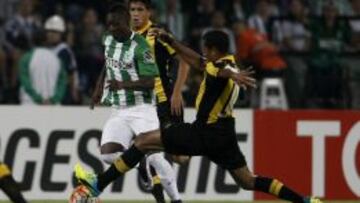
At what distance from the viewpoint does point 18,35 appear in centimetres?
2114

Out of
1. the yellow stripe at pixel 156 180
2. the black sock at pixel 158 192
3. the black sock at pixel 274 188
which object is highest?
the black sock at pixel 274 188

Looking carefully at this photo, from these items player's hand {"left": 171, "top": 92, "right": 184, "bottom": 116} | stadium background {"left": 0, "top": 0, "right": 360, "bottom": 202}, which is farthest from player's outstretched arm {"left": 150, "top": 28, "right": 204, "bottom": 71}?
stadium background {"left": 0, "top": 0, "right": 360, "bottom": 202}

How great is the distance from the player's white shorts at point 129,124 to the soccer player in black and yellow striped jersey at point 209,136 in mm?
773

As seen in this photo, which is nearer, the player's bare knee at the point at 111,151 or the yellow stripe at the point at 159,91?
the player's bare knee at the point at 111,151

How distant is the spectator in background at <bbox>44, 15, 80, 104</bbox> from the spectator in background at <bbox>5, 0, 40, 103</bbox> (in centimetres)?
75

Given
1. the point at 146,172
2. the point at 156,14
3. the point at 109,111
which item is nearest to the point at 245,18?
the point at 156,14

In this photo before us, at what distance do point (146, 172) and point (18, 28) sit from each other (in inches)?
250

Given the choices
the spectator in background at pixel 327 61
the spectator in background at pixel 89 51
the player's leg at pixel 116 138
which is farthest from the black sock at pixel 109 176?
the spectator in background at pixel 327 61

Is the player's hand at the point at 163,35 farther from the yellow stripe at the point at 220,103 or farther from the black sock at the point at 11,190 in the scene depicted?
the black sock at the point at 11,190

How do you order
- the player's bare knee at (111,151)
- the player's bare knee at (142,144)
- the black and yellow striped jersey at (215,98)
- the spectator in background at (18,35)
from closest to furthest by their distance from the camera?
1. the black and yellow striped jersey at (215,98)
2. the player's bare knee at (142,144)
3. the player's bare knee at (111,151)
4. the spectator in background at (18,35)

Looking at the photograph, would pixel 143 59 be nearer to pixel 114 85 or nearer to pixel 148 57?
pixel 148 57

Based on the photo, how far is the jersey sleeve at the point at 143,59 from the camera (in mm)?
14727

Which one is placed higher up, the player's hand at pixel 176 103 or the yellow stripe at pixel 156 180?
the player's hand at pixel 176 103

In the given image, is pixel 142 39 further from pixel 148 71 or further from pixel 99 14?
pixel 99 14
